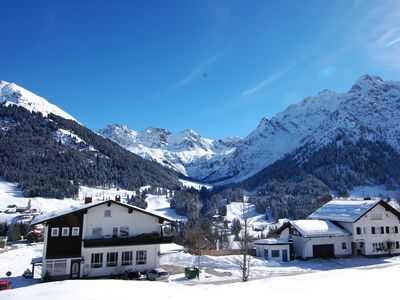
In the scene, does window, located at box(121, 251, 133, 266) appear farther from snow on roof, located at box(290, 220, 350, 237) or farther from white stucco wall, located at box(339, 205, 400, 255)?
white stucco wall, located at box(339, 205, 400, 255)

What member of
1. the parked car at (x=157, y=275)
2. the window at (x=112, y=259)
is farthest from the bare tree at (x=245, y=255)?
the window at (x=112, y=259)

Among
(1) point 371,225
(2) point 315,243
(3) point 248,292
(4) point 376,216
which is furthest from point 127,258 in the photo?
(4) point 376,216

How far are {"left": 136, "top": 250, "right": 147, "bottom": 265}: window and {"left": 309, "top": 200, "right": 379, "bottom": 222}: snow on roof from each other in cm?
3532

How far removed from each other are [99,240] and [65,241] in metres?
4.07

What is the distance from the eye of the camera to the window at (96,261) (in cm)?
4422

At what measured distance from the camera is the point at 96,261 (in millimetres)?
44406

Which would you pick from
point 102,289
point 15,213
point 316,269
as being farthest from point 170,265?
point 15,213

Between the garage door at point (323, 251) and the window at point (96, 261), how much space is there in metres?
34.3

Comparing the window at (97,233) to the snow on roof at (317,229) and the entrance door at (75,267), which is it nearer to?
the entrance door at (75,267)

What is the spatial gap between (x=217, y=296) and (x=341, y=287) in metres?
7.86

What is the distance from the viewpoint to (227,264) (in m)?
52.9

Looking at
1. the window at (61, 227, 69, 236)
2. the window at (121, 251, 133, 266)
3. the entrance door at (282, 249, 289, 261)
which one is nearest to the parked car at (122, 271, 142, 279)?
the window at (121, 251, 133, 266)

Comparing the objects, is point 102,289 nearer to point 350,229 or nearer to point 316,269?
point 316,269

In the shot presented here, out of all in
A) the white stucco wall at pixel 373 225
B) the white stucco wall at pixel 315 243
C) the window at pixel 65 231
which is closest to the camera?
the window at pixel 65 231
